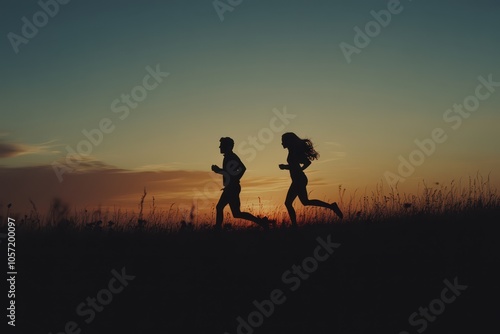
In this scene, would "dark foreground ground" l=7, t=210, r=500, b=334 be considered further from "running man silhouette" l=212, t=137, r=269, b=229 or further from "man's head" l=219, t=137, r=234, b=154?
"man's head" l=219, t=137, r=234, b=154

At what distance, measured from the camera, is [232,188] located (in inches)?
471

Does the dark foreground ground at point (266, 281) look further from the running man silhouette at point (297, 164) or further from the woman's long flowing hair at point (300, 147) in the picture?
the woman's long flowing hair at point (300, 147)

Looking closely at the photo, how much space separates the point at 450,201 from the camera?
1291 cm

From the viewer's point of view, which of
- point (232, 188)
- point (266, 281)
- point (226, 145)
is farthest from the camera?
point (226, 145)

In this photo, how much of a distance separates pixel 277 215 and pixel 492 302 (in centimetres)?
668

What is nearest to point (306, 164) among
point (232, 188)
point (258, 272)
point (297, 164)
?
point (297, 164)

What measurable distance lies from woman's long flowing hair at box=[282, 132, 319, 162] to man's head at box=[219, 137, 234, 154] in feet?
4.00

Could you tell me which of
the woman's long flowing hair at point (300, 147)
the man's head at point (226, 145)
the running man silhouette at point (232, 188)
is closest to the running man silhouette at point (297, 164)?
the woman's long flowing hair at point (300, 147)

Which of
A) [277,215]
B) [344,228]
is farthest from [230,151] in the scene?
[344,228]

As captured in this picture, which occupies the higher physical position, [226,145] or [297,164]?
[226,145]

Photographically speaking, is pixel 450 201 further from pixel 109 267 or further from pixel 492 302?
pixel 109 267

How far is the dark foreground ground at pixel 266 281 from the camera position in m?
6.09

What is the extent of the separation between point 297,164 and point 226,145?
164 cm

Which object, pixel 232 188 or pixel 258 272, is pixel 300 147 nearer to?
pixel 232 188
